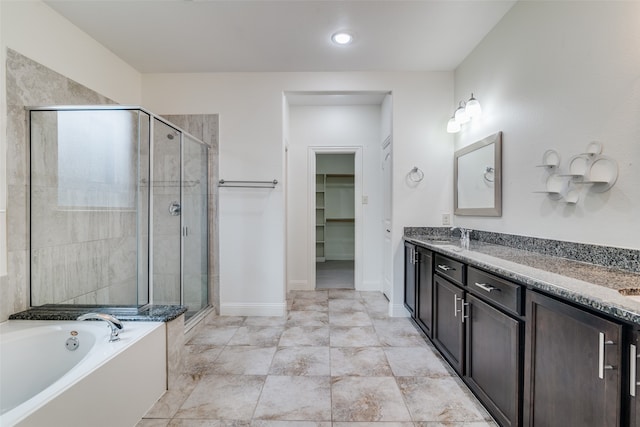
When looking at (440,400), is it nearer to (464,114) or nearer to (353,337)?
(353,337)

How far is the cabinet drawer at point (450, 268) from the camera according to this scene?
5.97ft

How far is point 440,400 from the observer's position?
5.60 ft

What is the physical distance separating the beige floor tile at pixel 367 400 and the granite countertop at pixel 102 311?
3.95 ft

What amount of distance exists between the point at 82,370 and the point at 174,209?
1.63m

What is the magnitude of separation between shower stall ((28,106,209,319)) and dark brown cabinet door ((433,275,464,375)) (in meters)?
2.24

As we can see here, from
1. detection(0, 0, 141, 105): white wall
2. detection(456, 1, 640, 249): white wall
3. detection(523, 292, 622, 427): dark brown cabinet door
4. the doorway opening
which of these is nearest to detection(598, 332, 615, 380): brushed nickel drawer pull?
detection(523, 292, 622, 427): dark brown cabinet door

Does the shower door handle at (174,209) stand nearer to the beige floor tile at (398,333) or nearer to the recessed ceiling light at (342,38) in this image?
the recessed ceiling light at (342,38)

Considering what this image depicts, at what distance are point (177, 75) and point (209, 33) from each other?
0.94m

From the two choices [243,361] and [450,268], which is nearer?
[450,268]

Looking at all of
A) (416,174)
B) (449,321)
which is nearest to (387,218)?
(416,174)

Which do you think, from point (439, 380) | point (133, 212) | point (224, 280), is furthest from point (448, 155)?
point (133, 212)

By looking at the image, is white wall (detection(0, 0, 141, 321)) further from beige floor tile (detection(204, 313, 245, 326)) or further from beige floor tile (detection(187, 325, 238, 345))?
beige floor tile (detection(204, 313, 245, 326))

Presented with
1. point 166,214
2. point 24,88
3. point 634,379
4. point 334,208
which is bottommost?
point 634,379

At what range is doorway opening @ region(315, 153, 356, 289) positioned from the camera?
21.0 ft
